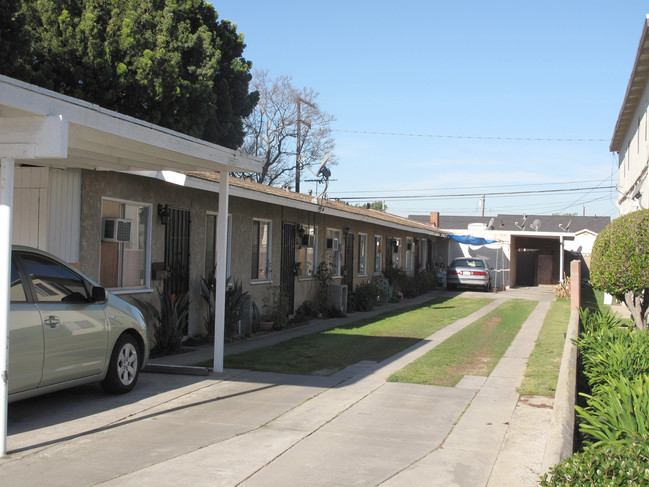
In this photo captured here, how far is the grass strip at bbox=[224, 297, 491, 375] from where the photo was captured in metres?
9.67

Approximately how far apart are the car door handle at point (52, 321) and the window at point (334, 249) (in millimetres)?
12299

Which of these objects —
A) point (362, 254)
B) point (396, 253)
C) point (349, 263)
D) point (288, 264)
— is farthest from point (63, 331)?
point (396, 253)

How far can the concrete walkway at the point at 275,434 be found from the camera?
16.3ft

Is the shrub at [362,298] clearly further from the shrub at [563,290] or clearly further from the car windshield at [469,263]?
the car windshield at [469,263]

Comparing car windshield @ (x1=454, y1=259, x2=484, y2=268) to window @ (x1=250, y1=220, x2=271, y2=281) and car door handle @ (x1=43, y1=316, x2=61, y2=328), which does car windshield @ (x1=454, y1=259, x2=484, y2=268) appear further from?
car door handle @ (x1=43, y1=316, x2=61, y2=328)

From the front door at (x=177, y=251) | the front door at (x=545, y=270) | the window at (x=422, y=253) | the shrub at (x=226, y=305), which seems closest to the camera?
the front door at (x=177, y=251)

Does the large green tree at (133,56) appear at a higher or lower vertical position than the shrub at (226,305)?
higher

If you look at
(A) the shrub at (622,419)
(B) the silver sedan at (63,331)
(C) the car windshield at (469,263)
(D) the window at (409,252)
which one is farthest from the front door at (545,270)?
(B) the silver sedan at (63,331)

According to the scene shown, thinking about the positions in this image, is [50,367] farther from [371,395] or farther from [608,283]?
[608,283]

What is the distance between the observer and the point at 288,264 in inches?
620

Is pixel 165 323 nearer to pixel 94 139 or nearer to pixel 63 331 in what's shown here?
pixel 63 331

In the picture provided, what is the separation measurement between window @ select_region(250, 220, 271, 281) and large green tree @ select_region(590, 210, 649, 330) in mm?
6720

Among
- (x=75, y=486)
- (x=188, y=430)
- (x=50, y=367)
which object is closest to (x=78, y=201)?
(x=50, y=367)

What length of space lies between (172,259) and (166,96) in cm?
996
